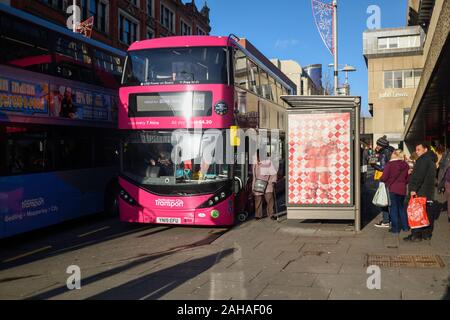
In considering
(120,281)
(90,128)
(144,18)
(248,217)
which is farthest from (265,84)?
(144,18)

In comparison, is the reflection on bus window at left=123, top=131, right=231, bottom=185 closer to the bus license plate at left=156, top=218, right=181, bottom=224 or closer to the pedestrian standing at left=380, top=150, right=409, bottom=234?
the bus license plate at left=156, top=218, right=181, bottom=224

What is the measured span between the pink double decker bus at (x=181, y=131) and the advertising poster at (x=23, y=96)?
5.65 ft

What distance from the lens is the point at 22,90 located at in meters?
9.31

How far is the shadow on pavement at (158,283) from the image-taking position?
5.81 metres

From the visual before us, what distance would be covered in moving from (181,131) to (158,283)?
4.65 metres

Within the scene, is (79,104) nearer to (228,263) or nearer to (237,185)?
(237,185)

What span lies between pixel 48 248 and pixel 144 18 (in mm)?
30344

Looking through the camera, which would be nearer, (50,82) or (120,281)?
(120,281)

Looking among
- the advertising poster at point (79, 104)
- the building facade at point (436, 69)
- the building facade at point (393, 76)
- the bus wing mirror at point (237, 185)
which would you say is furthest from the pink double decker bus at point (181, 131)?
the building facade at point (393, 76)

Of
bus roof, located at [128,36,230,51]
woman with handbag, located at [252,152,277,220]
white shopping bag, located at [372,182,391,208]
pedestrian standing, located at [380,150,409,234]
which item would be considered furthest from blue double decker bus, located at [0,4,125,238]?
pedestrian standing, located at [380,150,409,234]

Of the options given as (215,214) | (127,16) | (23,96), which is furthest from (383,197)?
(127,16)

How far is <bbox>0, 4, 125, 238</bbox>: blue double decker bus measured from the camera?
9078mm

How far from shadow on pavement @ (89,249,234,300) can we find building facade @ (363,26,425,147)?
1775 inches
